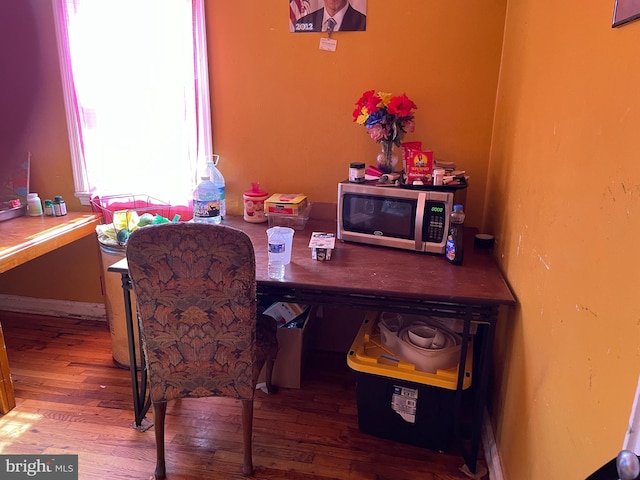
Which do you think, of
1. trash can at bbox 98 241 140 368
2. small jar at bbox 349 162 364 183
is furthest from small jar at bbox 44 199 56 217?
small jar at bbox 349 162 364 183

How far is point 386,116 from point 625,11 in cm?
121

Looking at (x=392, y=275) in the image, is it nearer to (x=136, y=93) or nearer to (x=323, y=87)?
(x=323, y=87)

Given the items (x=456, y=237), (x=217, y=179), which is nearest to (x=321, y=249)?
(x=456, y=237)

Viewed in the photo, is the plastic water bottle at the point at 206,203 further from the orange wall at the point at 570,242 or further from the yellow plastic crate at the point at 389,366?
the orange wall at the point at 570,242

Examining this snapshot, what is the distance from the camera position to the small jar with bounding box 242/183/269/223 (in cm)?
229

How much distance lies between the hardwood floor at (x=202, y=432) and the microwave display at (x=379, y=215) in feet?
2.78

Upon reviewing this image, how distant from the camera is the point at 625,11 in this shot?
33.5 inches

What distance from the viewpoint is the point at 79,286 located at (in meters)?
2.82

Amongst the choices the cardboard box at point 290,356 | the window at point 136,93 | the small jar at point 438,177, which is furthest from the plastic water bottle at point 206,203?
the small jar at point 438,177

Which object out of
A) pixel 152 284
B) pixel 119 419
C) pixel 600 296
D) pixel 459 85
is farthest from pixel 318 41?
pixel 119 419

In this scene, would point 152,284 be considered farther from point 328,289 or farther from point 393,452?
point 393,452

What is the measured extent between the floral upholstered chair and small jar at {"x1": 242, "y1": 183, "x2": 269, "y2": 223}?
2.84ft

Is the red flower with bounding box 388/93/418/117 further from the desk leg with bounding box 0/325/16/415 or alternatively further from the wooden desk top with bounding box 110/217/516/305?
the desk leg with bounding box 0/325/16/415

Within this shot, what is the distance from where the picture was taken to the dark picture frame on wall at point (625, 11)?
2.65ft
